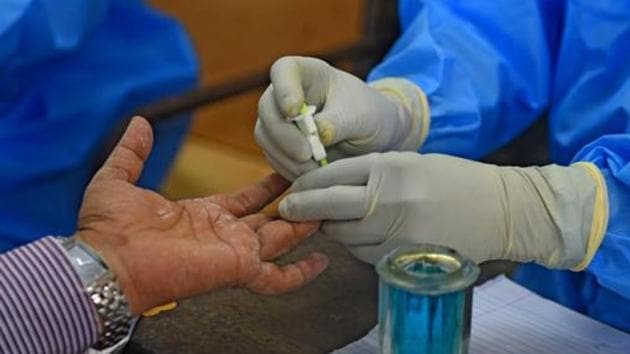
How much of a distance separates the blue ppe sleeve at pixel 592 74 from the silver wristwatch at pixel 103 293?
0.49 m

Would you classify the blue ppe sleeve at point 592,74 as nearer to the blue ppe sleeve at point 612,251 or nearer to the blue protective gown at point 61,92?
the blue ppe sleeve at point 612,251

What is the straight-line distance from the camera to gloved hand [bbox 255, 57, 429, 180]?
0.91m

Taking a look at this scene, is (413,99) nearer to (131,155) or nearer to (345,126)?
(345,126)

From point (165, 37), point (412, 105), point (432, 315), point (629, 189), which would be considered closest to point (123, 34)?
point (165, 37)

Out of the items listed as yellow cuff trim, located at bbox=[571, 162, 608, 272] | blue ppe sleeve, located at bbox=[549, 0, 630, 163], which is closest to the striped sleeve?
yellow cuff trim, located at bbox=[571, 162, 608, 272]

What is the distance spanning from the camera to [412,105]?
3.53 feet

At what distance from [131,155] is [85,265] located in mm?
143

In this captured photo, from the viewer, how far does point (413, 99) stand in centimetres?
108

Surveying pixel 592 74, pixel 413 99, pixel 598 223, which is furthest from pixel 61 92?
pixel 598 223

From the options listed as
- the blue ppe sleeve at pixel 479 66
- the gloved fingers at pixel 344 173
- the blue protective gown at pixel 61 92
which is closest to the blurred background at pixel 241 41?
the blue protective gown at pixel 61 92

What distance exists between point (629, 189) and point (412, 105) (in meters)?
0.25

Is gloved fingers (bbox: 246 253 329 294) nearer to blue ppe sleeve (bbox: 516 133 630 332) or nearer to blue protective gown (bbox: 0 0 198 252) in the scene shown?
blue ppe sleeve (bbox: 516 133 630 332)

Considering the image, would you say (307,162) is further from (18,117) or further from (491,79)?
(18,117)

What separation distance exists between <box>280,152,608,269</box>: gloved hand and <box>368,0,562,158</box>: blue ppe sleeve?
0.21 m
